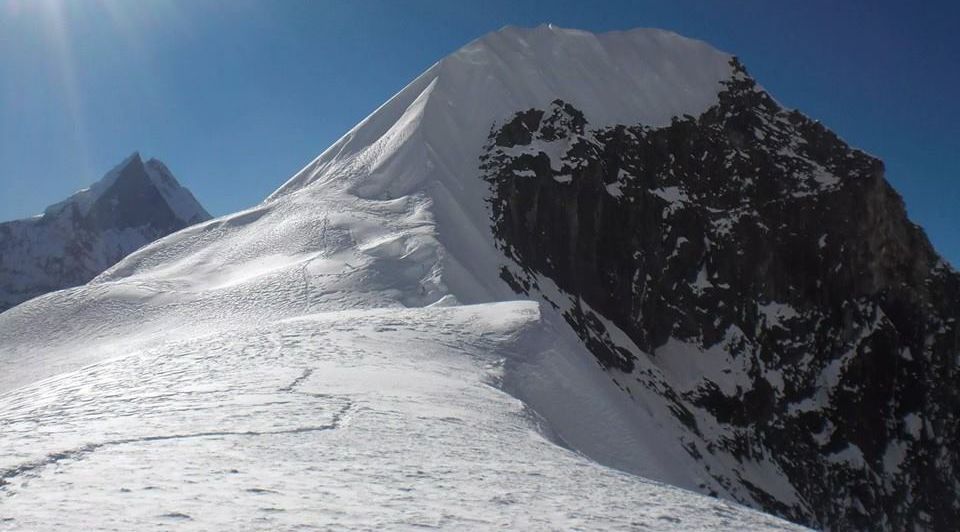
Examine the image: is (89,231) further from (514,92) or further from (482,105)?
(482,105)

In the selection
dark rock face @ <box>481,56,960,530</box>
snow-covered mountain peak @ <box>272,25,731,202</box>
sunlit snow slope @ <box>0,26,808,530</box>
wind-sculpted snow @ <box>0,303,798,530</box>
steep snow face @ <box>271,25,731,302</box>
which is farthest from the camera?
dark rock face @ <box>481,56,960,530</box>

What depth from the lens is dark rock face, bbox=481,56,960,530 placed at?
1657 inches

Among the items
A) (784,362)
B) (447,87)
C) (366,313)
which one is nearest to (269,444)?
(366,313)

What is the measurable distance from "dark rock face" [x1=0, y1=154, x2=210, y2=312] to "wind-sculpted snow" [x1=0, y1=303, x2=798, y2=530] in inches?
5915

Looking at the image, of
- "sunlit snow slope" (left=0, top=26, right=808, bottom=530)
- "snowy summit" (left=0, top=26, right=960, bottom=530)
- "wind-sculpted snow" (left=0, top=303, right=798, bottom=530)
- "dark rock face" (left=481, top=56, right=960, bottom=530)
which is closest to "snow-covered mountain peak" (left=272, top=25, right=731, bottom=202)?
"snowy summit" (left=0, top=26, right=960, bottom=530)

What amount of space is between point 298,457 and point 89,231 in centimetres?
16789

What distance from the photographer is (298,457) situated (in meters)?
6.42

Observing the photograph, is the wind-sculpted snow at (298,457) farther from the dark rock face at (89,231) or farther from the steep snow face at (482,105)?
the dark rock face at (89,231)

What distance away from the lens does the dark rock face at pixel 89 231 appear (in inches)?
5659

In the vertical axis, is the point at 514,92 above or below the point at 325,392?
above

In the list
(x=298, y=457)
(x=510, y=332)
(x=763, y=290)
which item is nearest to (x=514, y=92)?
(x=763, y=290)

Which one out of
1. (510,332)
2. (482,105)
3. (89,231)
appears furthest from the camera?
(89,231)

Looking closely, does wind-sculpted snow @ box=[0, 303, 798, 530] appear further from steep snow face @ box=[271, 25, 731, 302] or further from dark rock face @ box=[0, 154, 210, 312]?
dark rock face @ box=[0, 154, 210, 312]

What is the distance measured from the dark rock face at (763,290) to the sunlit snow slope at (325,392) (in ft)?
24.9
